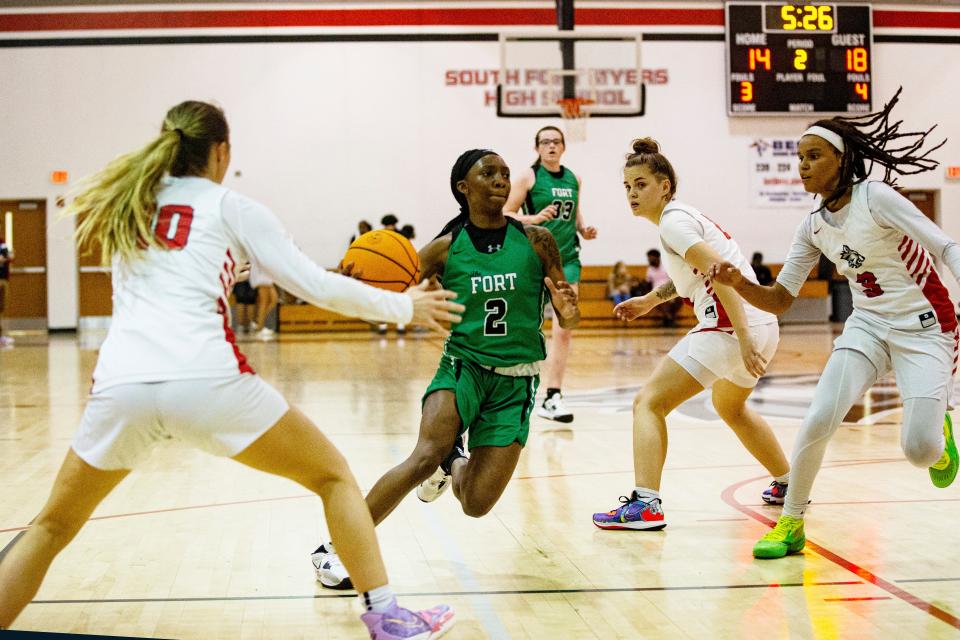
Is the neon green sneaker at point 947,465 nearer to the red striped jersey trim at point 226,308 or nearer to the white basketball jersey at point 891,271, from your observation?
the white basketball jersey at point 891,271

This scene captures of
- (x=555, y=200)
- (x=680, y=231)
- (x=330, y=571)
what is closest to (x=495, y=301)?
(x=680, y=231)

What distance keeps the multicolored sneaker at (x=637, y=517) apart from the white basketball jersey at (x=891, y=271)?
1.19m

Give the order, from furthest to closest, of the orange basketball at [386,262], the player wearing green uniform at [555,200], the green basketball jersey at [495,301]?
1. the player wearing green uniform at [555,200]
2. the green basketball jersey at [495,301]
3. the orange basketball at [386,262]

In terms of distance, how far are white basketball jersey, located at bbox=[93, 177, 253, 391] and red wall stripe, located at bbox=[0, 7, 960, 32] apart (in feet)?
56.8

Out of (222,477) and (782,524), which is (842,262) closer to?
(782,524)

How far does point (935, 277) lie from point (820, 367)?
7476mm

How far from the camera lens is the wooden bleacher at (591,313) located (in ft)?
62.6

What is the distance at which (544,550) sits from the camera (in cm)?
421

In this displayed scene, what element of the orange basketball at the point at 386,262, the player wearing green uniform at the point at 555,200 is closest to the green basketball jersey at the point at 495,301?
the orange basketball at the point at 386,262

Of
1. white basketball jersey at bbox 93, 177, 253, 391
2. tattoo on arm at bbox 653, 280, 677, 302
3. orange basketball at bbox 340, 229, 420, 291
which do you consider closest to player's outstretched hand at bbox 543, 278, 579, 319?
orange basketball at bbox 340, 229, 420, 291

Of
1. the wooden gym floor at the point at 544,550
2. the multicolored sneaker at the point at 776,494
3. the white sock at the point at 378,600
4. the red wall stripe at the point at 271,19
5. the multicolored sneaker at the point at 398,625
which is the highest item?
the red wall stripe at the point at 271,19

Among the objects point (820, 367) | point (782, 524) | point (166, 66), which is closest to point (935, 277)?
point (782, 524)

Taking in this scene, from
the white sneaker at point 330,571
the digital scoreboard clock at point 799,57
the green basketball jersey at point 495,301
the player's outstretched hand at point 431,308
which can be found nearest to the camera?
the player's outstretched hand at point 431,308

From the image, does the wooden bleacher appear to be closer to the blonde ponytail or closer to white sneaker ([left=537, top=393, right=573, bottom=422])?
white sneaker ([left=537, top=393, right=573, bottom=422])
